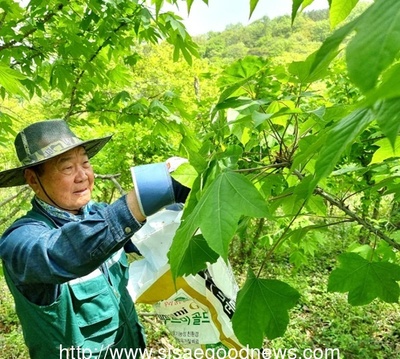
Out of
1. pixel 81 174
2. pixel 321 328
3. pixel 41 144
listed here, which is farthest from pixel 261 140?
pixel 321 328

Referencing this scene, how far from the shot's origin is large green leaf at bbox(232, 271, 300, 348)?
33.0 inches

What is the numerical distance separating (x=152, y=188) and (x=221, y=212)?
39 cm

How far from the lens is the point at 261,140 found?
41.1 inches

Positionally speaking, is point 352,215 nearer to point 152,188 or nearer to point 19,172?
point 152,188

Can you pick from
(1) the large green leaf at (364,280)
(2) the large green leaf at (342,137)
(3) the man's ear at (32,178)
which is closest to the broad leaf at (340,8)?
(2) the large green leaf at (342,137)

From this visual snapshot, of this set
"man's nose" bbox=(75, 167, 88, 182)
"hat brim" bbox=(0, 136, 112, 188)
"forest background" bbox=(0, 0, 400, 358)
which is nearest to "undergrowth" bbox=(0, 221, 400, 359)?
"forest background" bbox=(0, 0, 400, 358)

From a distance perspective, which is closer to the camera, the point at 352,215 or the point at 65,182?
the point at 352,215

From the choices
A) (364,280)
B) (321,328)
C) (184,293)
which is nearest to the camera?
(364,280)

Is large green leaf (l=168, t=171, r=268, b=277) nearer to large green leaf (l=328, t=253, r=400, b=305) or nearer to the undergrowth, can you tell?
large green leaf (l=328, t=253, r=400, b=305)

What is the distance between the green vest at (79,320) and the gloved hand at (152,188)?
0.49m

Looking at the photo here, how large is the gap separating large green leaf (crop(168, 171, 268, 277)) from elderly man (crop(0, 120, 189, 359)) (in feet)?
1.13

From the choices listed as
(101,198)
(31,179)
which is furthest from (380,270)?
(101,198)

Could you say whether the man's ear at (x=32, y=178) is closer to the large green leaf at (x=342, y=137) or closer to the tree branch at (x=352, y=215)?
the tree branch at (x=352, y=215)

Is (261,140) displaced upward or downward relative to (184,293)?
upward
